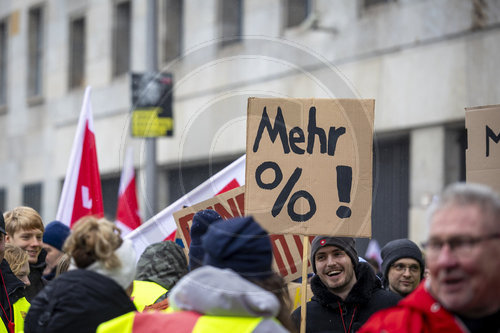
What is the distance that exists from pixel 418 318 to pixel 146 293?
8.27 feet

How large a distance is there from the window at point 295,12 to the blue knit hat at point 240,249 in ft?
38.5

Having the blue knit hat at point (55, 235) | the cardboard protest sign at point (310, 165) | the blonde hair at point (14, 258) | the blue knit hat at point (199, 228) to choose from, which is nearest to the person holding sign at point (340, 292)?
the cardboard protest sign at point (310, 165)

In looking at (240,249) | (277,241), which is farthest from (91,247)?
(277,241)

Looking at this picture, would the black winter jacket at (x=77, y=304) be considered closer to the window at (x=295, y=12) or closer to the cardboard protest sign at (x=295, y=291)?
the cardboard protest sign at (x=295, y=291)

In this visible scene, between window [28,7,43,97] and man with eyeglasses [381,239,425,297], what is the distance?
58.4 feet

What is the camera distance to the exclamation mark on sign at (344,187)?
464 cm

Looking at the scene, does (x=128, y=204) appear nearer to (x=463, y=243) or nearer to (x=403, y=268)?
(x=403, y=268)

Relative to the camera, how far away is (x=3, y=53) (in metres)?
24.7

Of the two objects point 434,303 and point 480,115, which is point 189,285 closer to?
point 434,303

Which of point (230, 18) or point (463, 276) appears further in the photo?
point (230, 18)

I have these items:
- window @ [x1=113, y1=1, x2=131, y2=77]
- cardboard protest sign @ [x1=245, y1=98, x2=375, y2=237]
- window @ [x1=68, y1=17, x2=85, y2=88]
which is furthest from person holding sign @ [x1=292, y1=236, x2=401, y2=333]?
window @ [x1=68, y1=17, x2=85, y2=88]

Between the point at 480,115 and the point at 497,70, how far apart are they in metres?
6.71

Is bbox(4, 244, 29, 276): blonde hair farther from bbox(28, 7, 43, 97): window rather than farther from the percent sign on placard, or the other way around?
bbox(28, 7, 43, 97): window

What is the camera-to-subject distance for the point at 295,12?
48.2 feet
